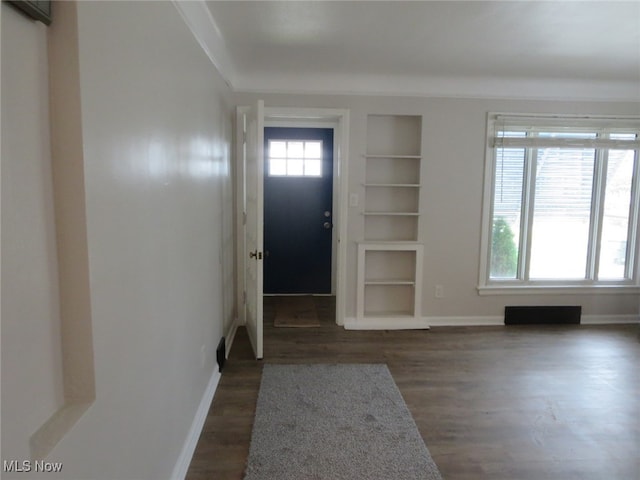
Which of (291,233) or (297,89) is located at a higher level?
(297,89)

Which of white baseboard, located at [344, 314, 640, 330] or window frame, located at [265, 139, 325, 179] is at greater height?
window frame, located at [265, 139, 325, 179]

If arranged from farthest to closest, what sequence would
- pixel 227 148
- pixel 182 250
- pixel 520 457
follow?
pixel 227 148 < pixel 520 457 < pixel 182 250

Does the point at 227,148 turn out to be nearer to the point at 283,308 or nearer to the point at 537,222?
the point at 283,308

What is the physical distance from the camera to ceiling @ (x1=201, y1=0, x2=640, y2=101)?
216 centimetres

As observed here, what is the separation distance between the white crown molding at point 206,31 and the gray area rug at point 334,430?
2.10 metres

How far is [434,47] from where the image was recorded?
2744mm

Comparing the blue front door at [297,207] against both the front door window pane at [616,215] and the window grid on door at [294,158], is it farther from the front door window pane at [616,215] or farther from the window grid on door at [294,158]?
the front door window pane at [616,215]

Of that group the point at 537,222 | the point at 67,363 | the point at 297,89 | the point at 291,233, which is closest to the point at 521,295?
the point at 537,222

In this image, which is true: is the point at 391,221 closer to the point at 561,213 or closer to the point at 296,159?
the point at 296,159

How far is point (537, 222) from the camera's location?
149 inches

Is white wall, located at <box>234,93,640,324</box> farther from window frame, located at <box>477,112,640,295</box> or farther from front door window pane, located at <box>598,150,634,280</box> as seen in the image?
front door window pane, located at <box>598,150,634,280</box>

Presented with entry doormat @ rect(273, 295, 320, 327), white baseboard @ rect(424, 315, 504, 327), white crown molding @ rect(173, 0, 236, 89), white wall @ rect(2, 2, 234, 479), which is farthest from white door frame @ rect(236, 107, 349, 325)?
white wall @ rect(2, 2, 234, 479)

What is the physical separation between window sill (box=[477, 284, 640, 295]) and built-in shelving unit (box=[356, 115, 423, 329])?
77 cm

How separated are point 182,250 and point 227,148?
5.43 ft
